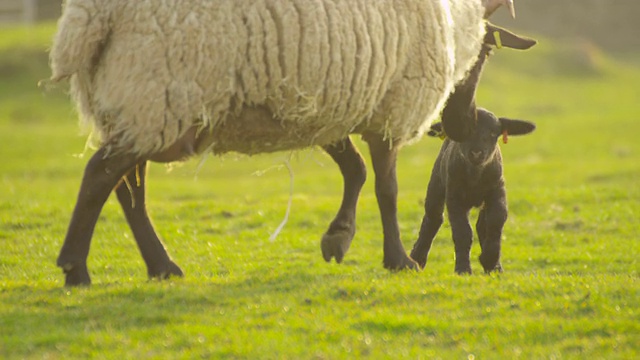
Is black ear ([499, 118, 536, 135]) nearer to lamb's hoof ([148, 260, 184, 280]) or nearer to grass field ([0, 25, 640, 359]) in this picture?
grass field ([0, 25, 640, 359])

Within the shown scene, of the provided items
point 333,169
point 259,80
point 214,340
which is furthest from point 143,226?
point 333,169

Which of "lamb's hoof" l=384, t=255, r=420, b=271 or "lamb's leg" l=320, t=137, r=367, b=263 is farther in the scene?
"lamb's leg" l=320, t=137, r=367, b=263

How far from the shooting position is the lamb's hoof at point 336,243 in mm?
8578

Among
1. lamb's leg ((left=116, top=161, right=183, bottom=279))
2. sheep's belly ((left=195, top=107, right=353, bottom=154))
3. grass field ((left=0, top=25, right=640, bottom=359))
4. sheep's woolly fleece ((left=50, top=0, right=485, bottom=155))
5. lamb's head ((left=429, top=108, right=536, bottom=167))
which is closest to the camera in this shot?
grass field ((left=0, top=25, right=640, bottom=359))

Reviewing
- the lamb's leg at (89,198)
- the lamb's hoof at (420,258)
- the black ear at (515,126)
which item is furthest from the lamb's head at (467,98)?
the lamb's leg at (89,198)

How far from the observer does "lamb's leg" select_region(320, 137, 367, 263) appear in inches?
338

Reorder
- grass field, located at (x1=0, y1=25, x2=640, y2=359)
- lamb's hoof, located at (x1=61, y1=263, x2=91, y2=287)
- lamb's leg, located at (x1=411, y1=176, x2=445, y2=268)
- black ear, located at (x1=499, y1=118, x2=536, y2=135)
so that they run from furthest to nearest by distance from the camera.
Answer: lamb's leg, located at (x1=411, y1=176, x2=445, y2=268)
black ear, located at (x1=499, y1=118, x2=536, y2=135)
lamb's hoof, located at (x1=61, y1=263, x2=91, y2=287)
grass field, located at (x1=0, y1=25, x2=640, y2=359)

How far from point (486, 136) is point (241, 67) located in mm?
2720

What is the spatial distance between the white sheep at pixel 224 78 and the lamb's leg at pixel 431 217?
4.08 feet

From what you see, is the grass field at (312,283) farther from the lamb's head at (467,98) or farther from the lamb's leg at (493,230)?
the lamb's head at (467,98)

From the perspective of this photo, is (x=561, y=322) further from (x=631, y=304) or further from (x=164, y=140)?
(x=164, y=140)

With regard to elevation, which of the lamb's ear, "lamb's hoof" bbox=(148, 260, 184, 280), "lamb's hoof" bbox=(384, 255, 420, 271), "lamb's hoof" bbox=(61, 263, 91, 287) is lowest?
"lamb's hoof" bbox=(384, 255, 420, 271)

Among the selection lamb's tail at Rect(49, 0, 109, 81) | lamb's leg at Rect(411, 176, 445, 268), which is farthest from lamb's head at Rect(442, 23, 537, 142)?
lamb's tail at Rect(49, 0, 109, 81)

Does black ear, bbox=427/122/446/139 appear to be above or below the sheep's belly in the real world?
below
